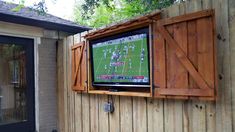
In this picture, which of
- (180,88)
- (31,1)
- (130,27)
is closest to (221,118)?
(180,88)

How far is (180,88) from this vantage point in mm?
2492

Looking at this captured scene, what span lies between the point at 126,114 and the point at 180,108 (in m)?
0.91

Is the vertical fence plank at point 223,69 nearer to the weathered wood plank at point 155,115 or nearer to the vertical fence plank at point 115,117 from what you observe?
the weathered wood plank at point 155,115

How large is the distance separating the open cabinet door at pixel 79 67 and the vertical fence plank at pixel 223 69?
220 centimetres

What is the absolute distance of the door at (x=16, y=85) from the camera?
4.32 m

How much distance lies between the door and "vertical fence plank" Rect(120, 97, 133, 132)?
1996 mm

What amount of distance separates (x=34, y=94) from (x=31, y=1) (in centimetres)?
166

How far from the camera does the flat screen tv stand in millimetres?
2934

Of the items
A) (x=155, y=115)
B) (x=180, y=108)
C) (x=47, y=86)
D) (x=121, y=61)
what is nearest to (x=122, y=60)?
(x=121, y=61)

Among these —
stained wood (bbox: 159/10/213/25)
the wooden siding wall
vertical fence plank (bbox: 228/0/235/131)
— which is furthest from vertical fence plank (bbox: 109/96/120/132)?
vertical fence plank (bbox: 228/0/235/131)

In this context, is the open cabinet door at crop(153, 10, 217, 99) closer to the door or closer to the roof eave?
the roof eave

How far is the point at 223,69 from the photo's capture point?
224 cm

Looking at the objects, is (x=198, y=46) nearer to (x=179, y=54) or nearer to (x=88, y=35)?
(x=179, y=54)

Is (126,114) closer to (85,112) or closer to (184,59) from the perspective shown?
(85,112)
